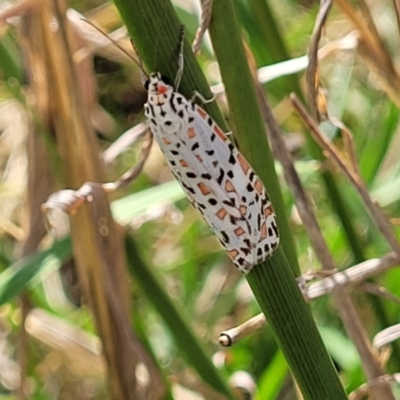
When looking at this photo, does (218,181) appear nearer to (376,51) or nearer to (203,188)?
(203,188)

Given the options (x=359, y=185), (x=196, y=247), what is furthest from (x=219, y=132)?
(x=196, y=247)

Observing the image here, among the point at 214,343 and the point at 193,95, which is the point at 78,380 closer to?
the point at 214,343

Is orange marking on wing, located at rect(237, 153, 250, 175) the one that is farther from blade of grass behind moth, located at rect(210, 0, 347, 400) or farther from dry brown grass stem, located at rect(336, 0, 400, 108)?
dry brown grass stem, located at rect(336, 0, 400, 108)

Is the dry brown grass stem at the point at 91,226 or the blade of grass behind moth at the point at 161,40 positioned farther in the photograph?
the dry brown grass stem at the point at 91,226

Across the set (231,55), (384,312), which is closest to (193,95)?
(231,55)

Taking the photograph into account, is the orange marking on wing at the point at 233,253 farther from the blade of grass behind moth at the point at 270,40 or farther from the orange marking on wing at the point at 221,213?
the blade of grass behind moth at the point at 270,40

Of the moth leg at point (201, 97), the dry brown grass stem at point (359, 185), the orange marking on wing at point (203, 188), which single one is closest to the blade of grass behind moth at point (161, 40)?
the moth leg at point (201, 97)
